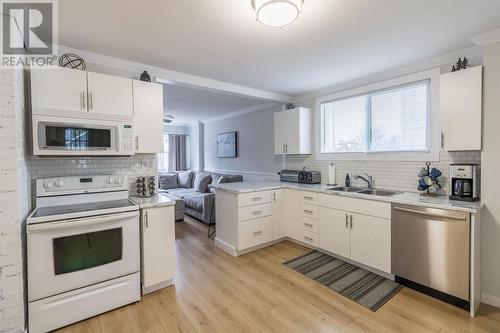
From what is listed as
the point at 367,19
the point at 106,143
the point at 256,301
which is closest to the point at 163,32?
the point at 106,143

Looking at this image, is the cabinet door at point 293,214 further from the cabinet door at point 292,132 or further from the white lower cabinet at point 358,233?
the cabinet door at point 292,132

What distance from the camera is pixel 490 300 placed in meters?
2.07

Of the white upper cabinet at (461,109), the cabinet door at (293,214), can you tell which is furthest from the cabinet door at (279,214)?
the white upper cabinet at (461,109)

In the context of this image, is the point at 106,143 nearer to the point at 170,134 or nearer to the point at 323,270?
the point at 323,270

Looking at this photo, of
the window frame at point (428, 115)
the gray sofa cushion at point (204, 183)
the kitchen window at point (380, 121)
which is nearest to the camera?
the window frame at point (428, 115)

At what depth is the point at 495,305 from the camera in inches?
80.4

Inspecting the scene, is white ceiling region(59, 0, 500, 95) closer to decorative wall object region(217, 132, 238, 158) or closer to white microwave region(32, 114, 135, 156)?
white microwave region(32, 114, 135, 156)

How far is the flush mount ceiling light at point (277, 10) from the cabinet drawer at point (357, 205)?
2005 mm

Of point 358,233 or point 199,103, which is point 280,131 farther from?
point 358,233

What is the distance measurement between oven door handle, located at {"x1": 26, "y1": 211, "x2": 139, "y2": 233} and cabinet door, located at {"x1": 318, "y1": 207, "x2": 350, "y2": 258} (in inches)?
87.2

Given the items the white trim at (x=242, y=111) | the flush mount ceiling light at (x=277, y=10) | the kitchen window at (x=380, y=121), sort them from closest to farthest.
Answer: the flush mount ceiling light at (x=277, y=10), the kitchen window at (x=380, y=121), the white trim at (x=242, y=111)

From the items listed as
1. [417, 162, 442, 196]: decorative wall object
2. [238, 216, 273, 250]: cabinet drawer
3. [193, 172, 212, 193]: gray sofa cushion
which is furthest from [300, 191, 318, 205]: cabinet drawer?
[193, 172, 212, 193]: gray sofa cushion

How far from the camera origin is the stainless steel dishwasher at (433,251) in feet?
6.52

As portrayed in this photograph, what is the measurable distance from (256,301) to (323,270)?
967mm
